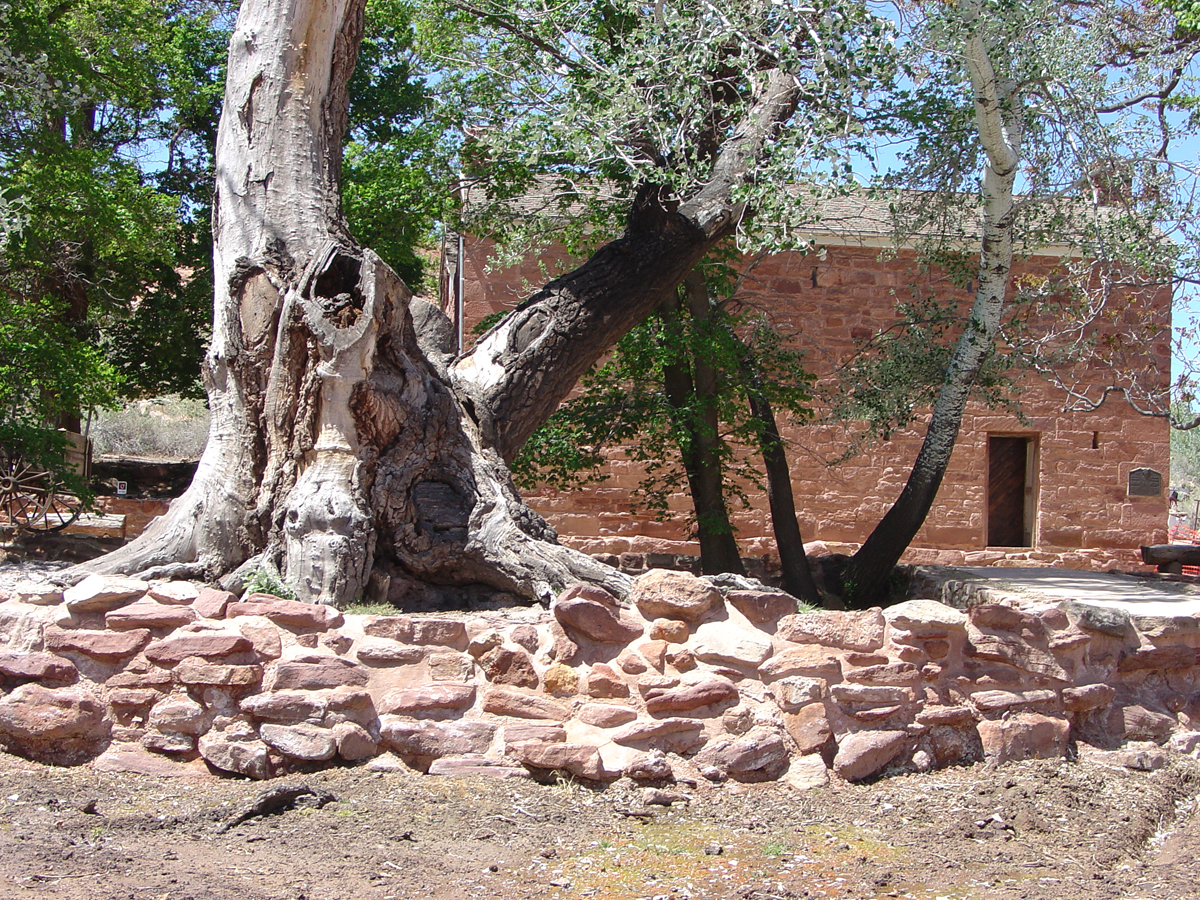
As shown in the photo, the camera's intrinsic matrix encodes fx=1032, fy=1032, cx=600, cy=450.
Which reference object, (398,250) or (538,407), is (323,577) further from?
(398,250)

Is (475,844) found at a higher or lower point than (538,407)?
lower

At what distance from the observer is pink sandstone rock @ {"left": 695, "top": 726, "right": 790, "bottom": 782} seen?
12.8 feet

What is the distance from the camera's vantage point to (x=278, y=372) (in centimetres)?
489

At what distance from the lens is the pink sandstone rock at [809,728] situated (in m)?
4.05

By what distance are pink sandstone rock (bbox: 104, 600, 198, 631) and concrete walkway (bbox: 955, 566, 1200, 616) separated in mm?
3912

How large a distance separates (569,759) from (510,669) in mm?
430

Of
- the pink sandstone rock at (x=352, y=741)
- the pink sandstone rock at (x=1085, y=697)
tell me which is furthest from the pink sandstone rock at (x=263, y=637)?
the pink sandstone rock at (x=1085, y=697)

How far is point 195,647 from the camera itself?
3.88 m

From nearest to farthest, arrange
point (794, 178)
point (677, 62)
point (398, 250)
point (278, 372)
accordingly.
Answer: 1. point (278, 372)
2. point (794, 178)
3. point (677, 62)
4. point (398, 250)

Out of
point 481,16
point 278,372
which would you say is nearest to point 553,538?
point 278,372

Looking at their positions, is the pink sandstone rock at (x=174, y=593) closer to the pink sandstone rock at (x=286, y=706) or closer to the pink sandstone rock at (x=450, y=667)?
the pink sandstone rock at (x=286, y=706)

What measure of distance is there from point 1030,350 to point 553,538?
5.32 m

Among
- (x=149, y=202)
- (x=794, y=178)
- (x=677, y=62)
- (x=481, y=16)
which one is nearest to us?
(x=794, y=178)

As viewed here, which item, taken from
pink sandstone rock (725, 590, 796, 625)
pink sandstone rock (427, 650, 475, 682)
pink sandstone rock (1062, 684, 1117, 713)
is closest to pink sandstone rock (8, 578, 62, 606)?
pink sandstone rock (427, 650, 475, 682)
